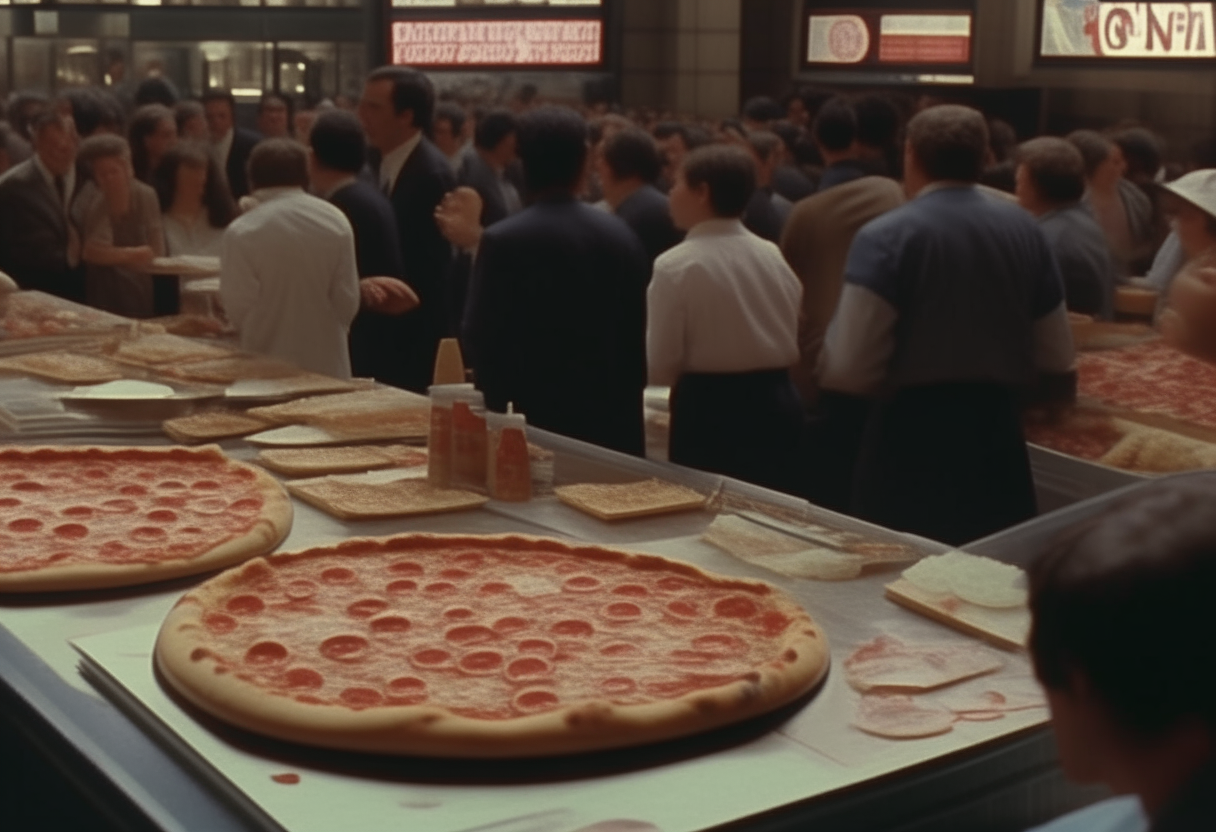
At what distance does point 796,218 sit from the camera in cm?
541

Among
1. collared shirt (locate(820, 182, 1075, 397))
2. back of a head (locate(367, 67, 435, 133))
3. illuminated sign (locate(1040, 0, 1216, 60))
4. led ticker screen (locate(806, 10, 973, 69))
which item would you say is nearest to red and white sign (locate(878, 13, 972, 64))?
led ticker screen (locate(806, 10, 973, 69))

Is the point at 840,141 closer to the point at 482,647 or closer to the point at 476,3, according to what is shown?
the point at 476,3

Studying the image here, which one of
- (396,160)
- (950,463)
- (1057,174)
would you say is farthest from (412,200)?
(950,463)

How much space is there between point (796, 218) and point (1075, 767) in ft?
14.1

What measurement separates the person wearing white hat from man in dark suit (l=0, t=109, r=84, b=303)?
15.0 ft

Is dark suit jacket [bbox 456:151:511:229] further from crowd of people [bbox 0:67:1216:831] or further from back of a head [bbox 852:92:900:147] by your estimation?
back of a head [bbox 852:92:900:147]

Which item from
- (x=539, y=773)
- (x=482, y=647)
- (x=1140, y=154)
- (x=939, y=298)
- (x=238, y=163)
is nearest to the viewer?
(x=539, y=773)

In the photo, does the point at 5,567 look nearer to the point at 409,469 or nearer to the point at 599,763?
the point at 409,469

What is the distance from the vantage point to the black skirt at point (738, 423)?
4688 millimetres

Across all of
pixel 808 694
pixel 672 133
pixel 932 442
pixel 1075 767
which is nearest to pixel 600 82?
pixel 672 133

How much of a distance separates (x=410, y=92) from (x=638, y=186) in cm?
90

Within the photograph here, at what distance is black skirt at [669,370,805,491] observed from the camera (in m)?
4.69

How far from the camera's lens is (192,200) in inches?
263

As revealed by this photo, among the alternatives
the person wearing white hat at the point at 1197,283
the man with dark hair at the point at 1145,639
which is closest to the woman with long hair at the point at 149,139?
the person wearing white hat at the point at 1197,283
